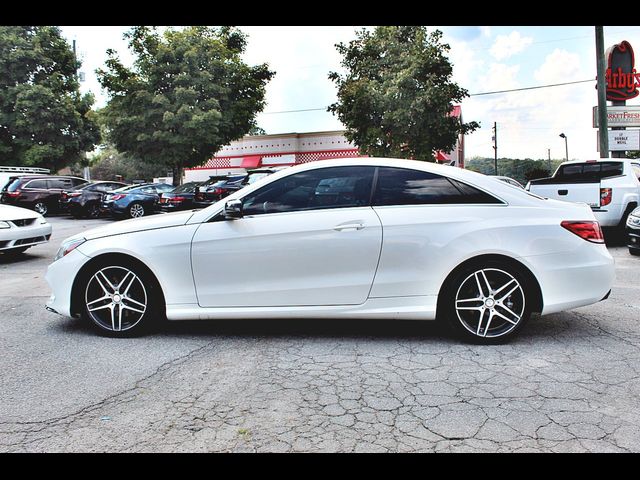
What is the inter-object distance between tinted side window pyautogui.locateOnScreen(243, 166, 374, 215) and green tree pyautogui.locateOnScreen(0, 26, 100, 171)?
31.1 meters

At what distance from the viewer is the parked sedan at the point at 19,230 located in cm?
969

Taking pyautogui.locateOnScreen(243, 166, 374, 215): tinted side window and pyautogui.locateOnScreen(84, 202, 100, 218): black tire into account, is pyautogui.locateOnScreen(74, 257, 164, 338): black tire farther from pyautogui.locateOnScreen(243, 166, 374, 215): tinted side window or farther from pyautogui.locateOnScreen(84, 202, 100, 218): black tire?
pyautogui.locateOnScreen(84, 202, 100, 218): black tire

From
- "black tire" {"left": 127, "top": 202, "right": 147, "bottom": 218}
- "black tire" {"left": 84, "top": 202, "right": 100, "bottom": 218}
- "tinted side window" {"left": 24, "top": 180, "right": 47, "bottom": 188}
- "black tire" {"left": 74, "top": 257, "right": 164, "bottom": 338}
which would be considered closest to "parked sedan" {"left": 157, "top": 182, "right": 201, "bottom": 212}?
"black tire" {"left": 127, "top": 202, "right": 147, "bottom": 218}

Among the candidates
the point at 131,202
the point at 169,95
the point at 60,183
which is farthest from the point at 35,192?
the point at 169,95

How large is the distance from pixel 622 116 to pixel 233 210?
71.4 ft

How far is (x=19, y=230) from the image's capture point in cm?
987

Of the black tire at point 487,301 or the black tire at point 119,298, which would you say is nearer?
the black tire at point 487,301

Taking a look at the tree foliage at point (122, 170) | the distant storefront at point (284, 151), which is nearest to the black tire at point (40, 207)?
the distant storefront at point (284, 151)

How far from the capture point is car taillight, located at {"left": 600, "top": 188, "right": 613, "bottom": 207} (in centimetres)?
1031

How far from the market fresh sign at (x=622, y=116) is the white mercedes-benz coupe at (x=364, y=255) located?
19.8 meters

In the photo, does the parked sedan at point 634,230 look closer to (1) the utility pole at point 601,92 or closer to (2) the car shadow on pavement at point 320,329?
(2) the car shadow on pavement at point 320,329
